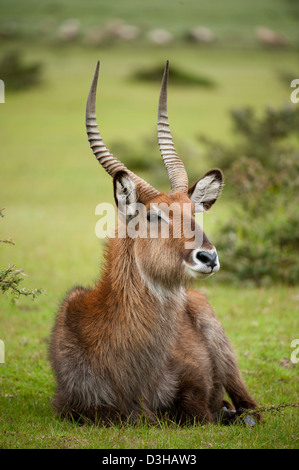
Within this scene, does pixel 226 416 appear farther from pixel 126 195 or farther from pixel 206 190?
pixel 126 195

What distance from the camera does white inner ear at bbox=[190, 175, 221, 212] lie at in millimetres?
6434

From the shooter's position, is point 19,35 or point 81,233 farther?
point 19,35

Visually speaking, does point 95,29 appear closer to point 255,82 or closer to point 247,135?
point 255,82

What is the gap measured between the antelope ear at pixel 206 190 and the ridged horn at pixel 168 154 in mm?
119

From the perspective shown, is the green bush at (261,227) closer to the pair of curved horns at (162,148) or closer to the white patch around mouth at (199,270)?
the pair of curved horns at (162,148)

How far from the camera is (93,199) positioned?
2517 centimetres

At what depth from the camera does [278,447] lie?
5449 mm

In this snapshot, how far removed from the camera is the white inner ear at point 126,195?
19.1 ft

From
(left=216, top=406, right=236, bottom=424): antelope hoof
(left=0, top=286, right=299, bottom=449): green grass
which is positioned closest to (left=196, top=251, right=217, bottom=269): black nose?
(left=0, top=286, right=299, bottom=449): green grass

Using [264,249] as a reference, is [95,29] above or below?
above

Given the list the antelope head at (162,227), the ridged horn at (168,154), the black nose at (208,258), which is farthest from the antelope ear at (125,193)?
the black nose at (208,258)

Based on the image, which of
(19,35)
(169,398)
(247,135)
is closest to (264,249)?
(169,398)

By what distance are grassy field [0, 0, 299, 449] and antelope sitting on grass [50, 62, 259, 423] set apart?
0.27 metres

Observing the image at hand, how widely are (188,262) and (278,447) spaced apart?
1.78 meters
